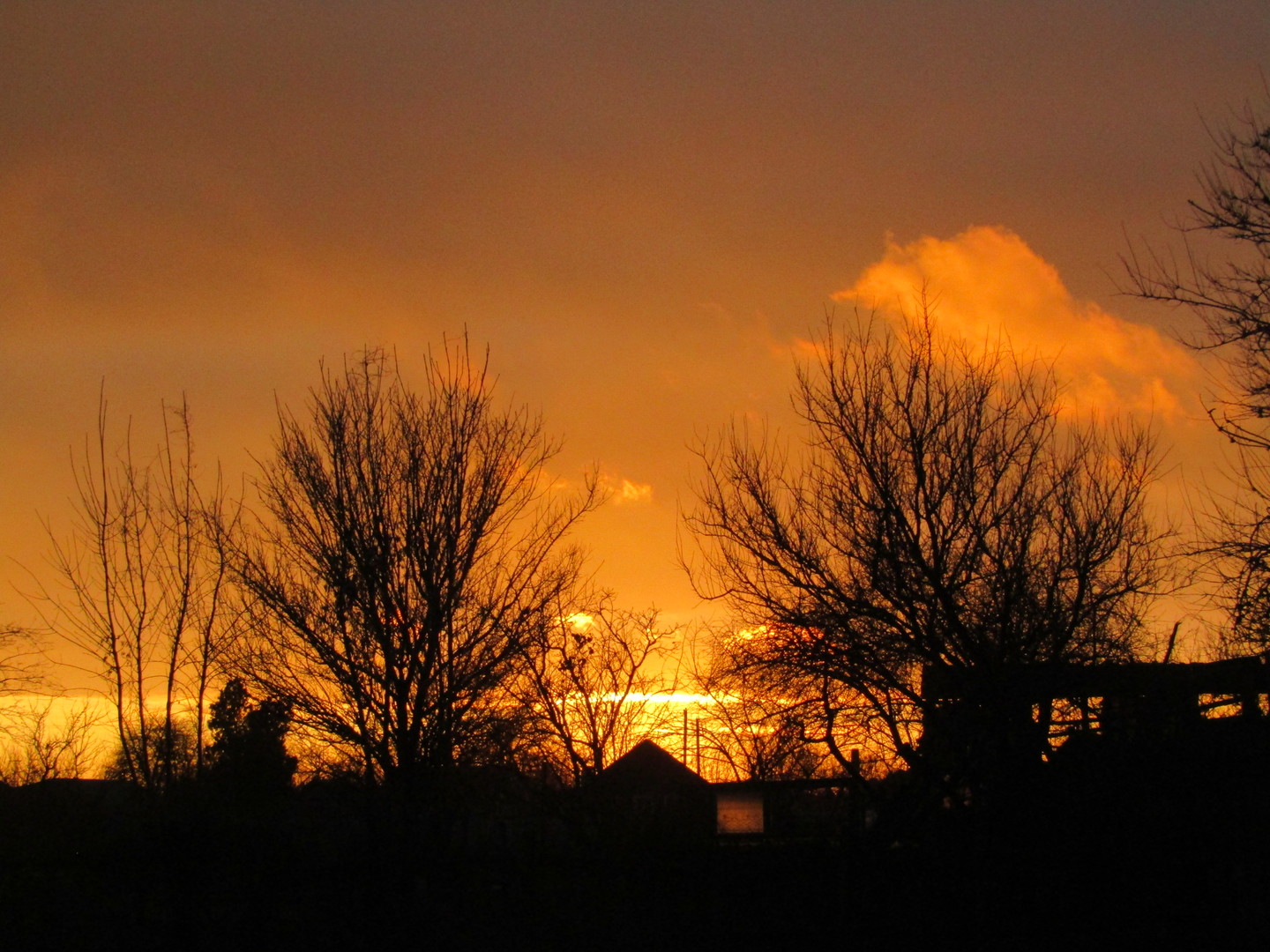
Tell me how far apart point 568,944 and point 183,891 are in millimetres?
3710

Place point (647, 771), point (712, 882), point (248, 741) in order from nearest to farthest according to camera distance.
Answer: point (712, 882) < point (248, 741) < point (647, 771)

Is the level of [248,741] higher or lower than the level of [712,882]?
higher

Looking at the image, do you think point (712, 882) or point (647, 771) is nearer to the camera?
point (712, 882)

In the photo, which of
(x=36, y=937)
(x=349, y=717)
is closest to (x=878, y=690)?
(x=349, y=717)

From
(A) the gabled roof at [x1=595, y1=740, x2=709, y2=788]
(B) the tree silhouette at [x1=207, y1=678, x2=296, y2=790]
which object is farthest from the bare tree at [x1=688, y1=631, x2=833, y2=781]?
(B) the tree silhouette at [x1=207, y1=678, x2=296, y2=790]

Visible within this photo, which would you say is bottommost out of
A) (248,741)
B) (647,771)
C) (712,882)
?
(712,882)

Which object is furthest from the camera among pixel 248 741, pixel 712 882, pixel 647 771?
pixel 647 771

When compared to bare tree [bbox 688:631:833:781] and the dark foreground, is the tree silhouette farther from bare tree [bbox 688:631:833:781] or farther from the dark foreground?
bare tree [bbox 688:631:833:781]

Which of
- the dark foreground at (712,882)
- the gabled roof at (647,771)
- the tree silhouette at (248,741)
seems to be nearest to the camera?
the dark foreground at (712,882)

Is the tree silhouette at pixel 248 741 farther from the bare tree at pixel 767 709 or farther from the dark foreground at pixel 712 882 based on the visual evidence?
the bare tree at pixel 767 709

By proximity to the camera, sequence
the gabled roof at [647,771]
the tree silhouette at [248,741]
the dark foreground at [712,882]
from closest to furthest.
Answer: the dark foreground at [712,882], the tree silhouette at [248,741], the gabled roof at [647,771]

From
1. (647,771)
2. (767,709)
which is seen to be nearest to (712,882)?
(767,709)

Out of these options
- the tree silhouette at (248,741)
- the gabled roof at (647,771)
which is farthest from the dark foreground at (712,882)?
the gabled roof at (647,771)

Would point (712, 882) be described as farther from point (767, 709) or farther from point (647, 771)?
point (647, 771)
